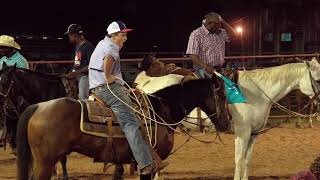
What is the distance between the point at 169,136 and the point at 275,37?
67.5ft

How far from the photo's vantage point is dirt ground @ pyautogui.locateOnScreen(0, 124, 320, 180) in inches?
346

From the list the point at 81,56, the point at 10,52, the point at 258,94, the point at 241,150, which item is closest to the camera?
the point at 241,150

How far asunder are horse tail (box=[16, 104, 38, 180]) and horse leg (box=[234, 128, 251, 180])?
119 inches

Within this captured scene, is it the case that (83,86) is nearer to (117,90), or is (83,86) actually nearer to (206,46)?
(206,46)

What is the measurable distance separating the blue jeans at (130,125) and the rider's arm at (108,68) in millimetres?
124

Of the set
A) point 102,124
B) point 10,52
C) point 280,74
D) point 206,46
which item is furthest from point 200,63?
point 10,52

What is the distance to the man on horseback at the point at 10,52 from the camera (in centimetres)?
803

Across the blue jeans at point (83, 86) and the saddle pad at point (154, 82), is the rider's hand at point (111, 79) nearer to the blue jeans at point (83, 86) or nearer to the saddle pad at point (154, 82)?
the blue jeans at point (83, 86)

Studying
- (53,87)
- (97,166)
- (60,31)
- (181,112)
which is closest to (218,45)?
(181,112)

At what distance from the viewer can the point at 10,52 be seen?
323 inches

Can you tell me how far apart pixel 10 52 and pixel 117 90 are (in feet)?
10.1

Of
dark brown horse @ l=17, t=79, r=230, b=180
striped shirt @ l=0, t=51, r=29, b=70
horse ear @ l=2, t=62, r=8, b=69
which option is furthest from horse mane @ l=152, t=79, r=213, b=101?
striped shirt @ l=0, t=51, r=29, b=70

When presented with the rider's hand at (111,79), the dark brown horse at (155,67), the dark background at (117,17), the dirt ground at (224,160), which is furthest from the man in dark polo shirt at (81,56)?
the dark background at (117,17)

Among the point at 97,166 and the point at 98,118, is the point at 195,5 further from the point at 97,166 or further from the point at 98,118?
the point at 98,118
